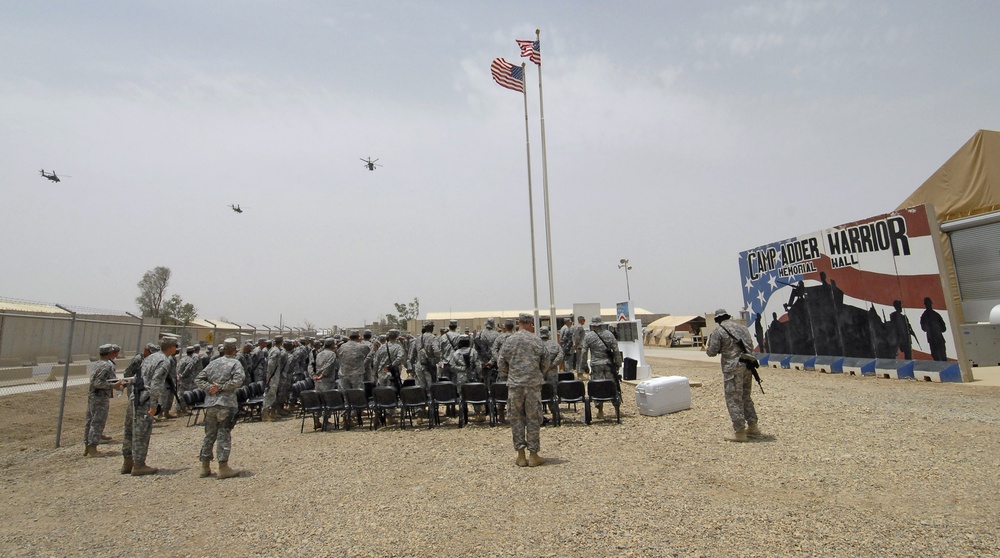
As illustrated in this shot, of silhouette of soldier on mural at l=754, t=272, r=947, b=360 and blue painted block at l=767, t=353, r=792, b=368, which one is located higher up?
silhouette of soldier on mural at l=754, t=272, r=947, b=360

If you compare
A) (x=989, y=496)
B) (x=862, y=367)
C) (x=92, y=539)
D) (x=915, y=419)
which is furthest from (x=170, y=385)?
(x=862, y=367)

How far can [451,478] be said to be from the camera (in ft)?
18.5

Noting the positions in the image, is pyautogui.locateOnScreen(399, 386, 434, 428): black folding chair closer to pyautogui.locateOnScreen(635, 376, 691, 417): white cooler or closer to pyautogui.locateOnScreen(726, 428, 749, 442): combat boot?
pyautogui.locateOnScreen(635, 376, 691, 417): white cooler

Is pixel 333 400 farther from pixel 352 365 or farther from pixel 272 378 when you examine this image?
pixel 272 378

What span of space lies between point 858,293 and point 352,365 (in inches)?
606

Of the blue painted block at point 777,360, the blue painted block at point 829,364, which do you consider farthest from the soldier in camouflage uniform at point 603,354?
the blue painted block at point 777,360

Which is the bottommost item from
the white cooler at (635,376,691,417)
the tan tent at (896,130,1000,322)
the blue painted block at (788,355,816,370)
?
the white cooler at (635,376,691,417)

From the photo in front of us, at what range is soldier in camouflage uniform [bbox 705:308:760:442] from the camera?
6941mm

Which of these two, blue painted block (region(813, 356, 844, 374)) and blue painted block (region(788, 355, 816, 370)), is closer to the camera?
blue painted block (region(813, 356, 844, 374))

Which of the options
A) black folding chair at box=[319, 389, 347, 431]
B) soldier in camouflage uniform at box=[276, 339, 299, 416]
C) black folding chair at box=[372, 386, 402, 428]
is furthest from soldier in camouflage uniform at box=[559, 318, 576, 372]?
soldier in camouflage uniform at box=[276, 339, 299, 416]

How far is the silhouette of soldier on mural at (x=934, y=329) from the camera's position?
13.2 m

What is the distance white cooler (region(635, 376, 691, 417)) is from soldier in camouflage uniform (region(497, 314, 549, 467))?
3.65 metres

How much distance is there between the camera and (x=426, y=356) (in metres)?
10.4

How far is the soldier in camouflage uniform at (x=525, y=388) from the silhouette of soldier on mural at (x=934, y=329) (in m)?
13.0
